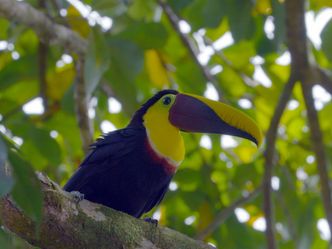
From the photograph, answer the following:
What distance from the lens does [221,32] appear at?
491 centimetres

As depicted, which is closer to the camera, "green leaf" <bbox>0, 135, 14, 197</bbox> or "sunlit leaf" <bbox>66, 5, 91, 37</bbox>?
"green leaf" <bbox>0, 135, 14, 197</bbox>

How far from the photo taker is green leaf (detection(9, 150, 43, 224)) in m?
1.96

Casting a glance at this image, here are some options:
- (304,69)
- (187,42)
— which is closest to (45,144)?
(187,42)

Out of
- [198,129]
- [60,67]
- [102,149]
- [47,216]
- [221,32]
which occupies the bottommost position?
[47,216]

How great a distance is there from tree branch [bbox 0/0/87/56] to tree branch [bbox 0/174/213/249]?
142 cm

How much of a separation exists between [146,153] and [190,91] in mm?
1041

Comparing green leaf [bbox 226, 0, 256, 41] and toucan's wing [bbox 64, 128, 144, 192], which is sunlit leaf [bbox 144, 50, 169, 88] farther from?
toucan's wing [bbox 64, 128, 144, 192]

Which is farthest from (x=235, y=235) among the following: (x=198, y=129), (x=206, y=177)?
(x=198, y=129)

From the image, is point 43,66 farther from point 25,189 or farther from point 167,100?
point 25,189

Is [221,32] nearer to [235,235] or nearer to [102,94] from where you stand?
[102,94]

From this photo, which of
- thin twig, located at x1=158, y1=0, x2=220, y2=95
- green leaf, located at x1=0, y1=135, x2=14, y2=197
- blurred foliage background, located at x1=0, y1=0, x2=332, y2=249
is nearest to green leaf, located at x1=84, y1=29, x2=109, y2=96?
blurred foliage background, located at x1=0, y1=0, x2=332, y2=249

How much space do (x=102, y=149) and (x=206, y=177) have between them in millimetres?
924

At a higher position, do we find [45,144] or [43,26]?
[43,26]

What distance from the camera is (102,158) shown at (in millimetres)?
3646
